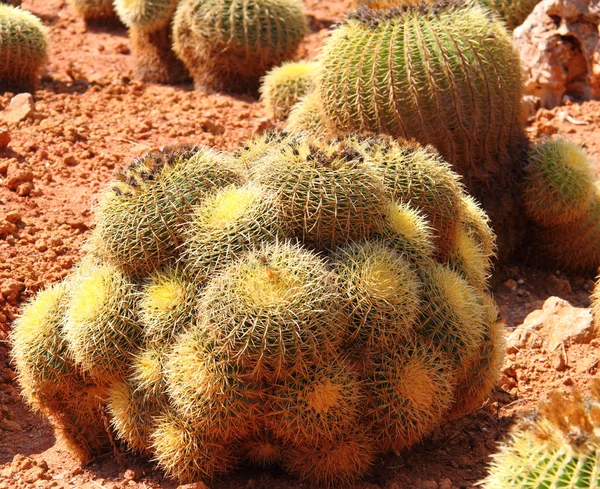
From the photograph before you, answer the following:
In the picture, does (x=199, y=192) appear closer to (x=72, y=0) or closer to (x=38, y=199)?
(x=38, y=199)

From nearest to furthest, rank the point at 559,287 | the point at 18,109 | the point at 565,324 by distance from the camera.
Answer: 1. the point at 565,324
2. the point at 559,287
3. the point at 18,109

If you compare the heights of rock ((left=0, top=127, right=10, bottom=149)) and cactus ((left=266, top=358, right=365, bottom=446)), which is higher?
cactus ((left=266, top=358, right=365, bottom=446))

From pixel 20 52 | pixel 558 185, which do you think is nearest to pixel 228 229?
pixel 558 185

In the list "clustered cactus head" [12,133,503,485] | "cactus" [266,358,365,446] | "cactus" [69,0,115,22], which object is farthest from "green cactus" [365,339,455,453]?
"cactus" [69,0,115,22]

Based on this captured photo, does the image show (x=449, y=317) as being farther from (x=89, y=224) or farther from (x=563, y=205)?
(x=89, y=224)

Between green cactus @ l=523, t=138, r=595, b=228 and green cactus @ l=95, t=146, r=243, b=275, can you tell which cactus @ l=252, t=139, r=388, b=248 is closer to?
green cactus @ l=95, t=146, r=243, b=275
